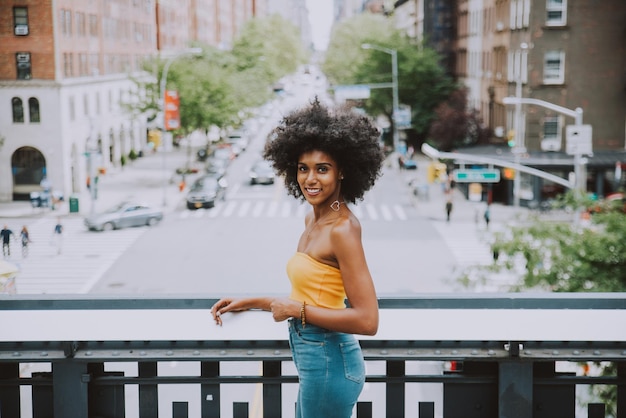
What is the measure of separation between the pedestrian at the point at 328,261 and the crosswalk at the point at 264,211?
1263 cm

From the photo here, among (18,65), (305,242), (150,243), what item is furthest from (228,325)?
(150,243)

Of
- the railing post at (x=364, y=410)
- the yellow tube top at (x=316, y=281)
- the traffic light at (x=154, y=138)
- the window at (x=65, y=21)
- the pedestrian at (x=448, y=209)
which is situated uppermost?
the window at (x=65, y=21)

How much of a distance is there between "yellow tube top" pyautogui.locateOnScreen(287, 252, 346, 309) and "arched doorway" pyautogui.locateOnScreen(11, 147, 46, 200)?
5.65 metres

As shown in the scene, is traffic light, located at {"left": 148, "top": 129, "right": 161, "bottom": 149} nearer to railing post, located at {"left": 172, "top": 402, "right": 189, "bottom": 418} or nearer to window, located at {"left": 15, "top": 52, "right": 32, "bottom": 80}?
window, located at {"left": 15, "top": 52, "right": 32, "bottom": 80}

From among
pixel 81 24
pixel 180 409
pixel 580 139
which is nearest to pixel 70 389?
pixel 180 409

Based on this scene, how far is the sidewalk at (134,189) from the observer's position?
8.79 metres

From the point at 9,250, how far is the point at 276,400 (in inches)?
260

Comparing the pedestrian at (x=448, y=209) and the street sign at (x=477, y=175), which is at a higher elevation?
the street sign at (x=477, y=175)

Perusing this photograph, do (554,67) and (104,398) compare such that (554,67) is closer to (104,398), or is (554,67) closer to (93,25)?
(93,25)

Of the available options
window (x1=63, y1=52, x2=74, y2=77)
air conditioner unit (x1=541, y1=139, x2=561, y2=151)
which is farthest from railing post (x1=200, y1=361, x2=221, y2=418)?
air conditioner unit (x1=541, y1=139, x2=561, y2=151)

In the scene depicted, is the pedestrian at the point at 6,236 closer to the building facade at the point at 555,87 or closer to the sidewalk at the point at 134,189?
the sidewalk at the point at 134,189

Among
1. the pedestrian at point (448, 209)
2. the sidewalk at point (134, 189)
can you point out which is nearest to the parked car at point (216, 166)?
the sidewalk at point (134, 189)

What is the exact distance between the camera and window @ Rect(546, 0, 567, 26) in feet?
61.9

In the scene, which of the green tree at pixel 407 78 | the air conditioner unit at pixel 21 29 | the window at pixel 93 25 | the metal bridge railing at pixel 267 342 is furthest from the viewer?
the green tree at pixel 407 78
